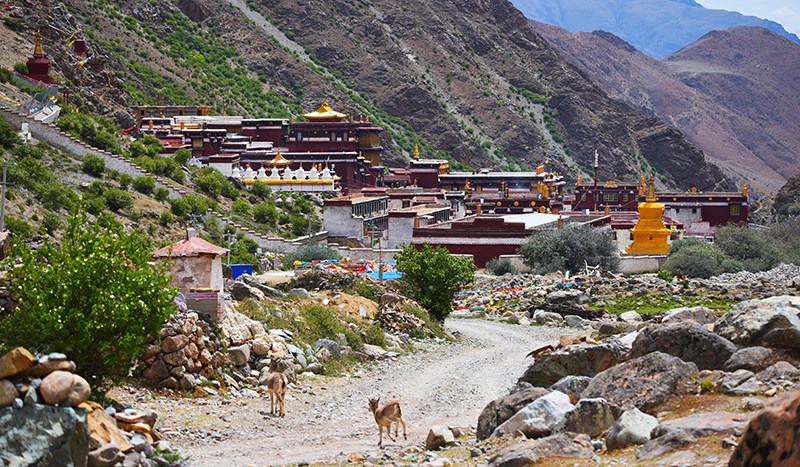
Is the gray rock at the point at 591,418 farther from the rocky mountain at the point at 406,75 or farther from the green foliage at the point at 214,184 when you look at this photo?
the rocky mountain at the point at 406,75

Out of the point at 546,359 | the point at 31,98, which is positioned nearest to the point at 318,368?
the point at 546,359

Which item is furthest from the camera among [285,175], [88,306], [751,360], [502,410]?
[285,175]

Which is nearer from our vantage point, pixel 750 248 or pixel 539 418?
pixel 539 418

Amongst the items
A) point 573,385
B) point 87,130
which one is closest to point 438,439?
point 573,385

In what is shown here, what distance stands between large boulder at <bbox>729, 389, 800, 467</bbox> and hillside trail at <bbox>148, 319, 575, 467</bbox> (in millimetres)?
6405

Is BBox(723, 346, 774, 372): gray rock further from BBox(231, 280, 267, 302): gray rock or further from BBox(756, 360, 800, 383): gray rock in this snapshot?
BBox(231, 280, 267, 302): gray rock

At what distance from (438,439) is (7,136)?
41878 mm

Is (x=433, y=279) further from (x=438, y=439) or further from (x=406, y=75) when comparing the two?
(x=406, y=75)

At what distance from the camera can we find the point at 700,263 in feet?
172

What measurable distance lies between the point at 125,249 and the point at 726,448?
8.48m

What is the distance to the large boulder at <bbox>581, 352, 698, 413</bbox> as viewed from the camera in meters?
15.5

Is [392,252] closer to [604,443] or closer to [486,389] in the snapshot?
[486,389]

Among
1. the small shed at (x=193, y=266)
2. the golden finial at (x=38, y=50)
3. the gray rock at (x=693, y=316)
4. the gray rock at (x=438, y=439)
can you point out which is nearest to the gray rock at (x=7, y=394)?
the gray rock at (x=438, y=439)

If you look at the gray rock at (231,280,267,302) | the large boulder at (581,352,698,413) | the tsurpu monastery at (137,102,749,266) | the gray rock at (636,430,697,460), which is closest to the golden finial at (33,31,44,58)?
the tsurpu monastery at (137,102,749,266)
